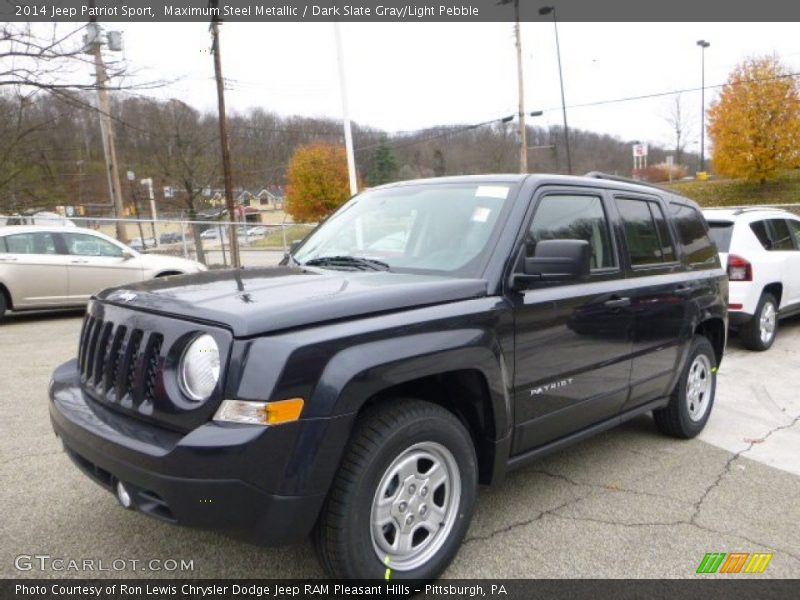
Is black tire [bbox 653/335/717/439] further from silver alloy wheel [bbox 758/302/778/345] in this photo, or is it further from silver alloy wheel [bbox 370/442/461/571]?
silver alloy wheel [bbox 758/302/778/345]

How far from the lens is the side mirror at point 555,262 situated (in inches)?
114

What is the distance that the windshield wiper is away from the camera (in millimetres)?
3291

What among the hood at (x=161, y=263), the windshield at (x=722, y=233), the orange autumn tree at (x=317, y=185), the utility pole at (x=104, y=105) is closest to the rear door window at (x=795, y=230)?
the windshield at (x=722, y=233)

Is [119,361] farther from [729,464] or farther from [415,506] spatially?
[729,464]

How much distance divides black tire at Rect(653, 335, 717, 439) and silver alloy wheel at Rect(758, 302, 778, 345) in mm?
3505

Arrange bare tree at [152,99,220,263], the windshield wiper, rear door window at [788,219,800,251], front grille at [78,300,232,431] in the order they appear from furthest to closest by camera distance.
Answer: bare tree at [152,99,220,263] → rear door window at [788,219,800,251] → the windshield wiper → front grille at [78,300,232,431]

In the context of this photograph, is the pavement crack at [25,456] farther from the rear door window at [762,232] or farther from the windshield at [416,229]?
the rear door window at [762,232]

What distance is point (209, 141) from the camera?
29.0 metres

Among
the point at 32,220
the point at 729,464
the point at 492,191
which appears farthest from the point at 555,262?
the point at 32,220

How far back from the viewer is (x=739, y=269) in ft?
24.8

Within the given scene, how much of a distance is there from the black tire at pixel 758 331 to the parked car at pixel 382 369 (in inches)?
172

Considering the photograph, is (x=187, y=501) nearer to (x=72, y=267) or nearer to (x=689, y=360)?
(x=689, y=360)

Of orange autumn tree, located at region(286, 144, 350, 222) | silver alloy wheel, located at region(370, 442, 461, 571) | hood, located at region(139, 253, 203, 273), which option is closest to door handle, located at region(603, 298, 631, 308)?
silver alloy wheel, located at region(370, 442, 461, 571)

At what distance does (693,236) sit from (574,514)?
2.50 m
